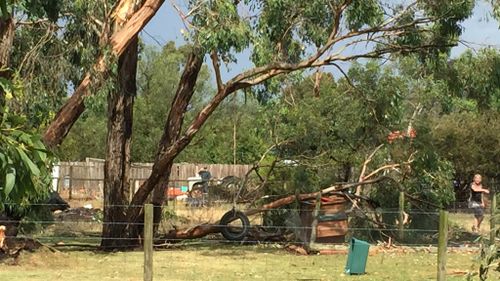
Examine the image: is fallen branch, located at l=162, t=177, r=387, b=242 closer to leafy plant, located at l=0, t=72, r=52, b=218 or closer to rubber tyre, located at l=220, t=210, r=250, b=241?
rubber tyre, located at l=220, t=210, r=250, b=241

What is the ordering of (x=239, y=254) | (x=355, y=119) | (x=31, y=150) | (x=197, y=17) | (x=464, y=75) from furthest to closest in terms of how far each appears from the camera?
(x=355, y=119) < (x=464, y=75) < (x=239, y=254) < (x=197, y=17) < (x=31, y=150)

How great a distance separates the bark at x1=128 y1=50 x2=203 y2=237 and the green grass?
4.36ft

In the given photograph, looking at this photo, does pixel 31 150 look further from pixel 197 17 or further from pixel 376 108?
pixel 376 108

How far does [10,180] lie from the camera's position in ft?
8.49

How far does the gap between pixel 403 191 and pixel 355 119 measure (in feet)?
7.71

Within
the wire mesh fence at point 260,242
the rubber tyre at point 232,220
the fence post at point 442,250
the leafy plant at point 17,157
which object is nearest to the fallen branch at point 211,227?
the wire mesh fence at point 260,242

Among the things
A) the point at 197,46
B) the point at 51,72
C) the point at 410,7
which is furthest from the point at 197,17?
the point at 410,7

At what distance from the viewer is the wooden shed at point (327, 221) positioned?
642 inches

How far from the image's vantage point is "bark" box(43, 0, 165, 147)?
48.3 feet

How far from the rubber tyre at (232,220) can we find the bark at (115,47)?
441 cm

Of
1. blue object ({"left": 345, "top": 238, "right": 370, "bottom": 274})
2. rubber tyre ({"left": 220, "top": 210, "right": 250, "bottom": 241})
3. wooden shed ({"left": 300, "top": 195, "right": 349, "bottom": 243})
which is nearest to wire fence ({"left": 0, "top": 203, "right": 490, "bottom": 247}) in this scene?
wooden shed ({"left": 300, "top": 195, "right": 349, "bottom": 243})

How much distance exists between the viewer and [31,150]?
2740 mm

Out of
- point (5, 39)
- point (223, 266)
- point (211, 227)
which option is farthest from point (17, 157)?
point (211, 227)

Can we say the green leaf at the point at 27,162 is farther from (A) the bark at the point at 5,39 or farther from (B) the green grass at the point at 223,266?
(A) the bark at the point at 5,39
